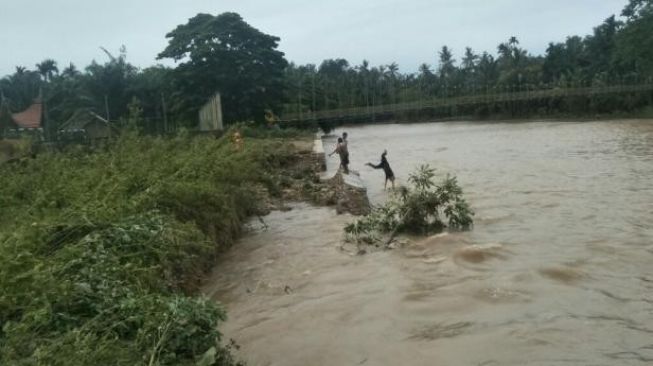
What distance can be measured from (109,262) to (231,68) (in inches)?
1555

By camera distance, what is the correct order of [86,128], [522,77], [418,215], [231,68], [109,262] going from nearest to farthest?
[109,262], [418,215], [86,128], [231,68], [522,77]

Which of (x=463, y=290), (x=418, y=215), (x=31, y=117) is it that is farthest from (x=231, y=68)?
(x=463, y=290)

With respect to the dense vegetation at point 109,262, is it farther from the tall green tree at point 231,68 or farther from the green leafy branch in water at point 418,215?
the tall green tree at point 231,68

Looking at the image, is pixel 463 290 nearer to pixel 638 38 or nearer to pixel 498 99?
pixel 498 99

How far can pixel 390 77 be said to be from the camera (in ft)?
305

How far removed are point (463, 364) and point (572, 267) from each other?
364cm

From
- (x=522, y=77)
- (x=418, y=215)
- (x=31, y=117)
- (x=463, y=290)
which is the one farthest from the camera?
(x=522, y=77)

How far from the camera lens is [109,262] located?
5516mm

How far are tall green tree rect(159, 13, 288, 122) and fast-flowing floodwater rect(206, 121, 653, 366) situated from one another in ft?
97.8

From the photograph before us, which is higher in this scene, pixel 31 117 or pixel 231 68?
pixel 231 68

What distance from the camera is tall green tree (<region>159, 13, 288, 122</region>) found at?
42969 mm

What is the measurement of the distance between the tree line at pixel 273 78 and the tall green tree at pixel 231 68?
0.07 meters

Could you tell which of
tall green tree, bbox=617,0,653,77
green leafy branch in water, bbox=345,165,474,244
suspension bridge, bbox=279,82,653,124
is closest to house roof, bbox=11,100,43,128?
suspension bridge, bbox=279,82,653,124

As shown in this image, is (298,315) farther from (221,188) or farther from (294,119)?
(294,119)
